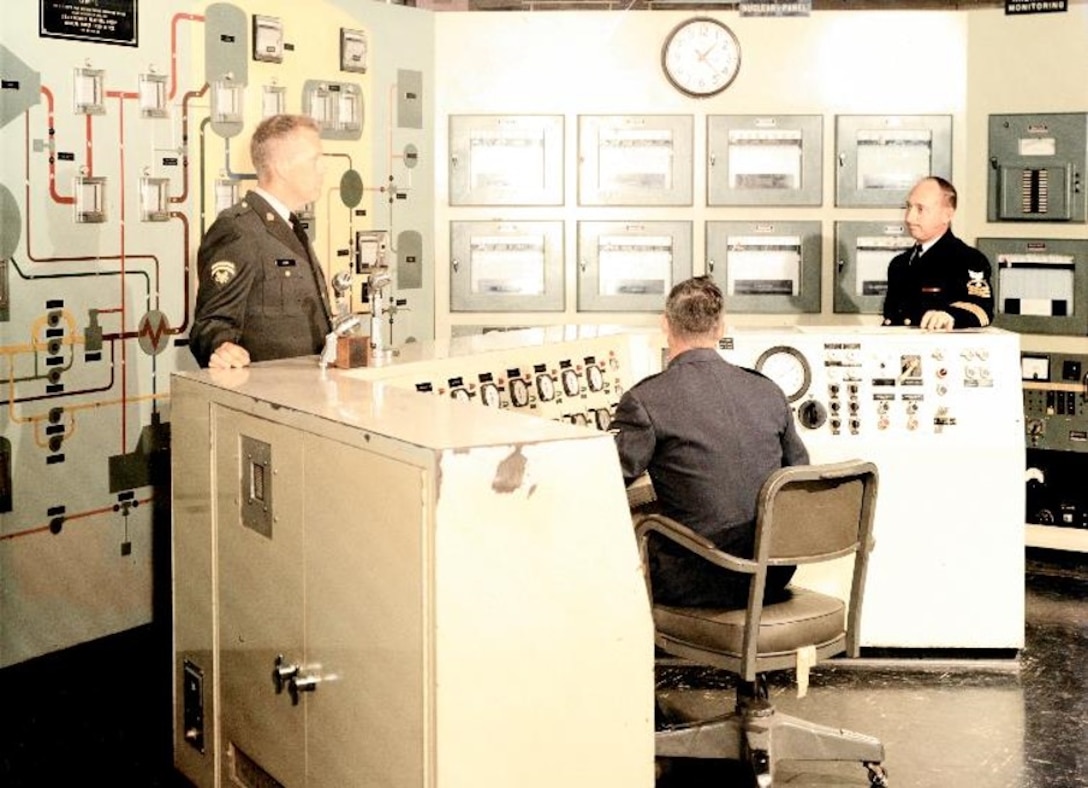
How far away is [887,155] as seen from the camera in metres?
5.73

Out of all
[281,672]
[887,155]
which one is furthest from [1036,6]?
[281,672]

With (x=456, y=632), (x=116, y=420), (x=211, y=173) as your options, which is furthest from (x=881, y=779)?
(x=211, y=173)

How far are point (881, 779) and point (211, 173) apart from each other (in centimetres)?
282

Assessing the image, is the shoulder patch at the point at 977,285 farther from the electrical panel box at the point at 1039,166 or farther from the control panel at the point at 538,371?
the control panel at the point at 538,371

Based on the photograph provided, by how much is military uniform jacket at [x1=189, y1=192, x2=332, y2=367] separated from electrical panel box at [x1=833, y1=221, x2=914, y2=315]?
2599mm

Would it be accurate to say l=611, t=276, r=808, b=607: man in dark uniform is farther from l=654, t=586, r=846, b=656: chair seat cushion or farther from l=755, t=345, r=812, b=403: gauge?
l=755, t=345, r=812, b=403: gauge

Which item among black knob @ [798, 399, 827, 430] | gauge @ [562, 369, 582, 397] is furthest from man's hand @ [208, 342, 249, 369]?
black knob @ [798, 399, 827, 430]

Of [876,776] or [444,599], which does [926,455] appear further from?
[444,599]

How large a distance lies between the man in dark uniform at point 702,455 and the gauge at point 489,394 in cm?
46

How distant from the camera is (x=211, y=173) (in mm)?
4602

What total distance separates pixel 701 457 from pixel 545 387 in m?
0.71

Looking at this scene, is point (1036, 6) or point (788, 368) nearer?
point (788, 368)

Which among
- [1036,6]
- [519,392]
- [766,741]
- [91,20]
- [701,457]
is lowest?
[766,741]

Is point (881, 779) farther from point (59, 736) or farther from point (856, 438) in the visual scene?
point (59, 736)
